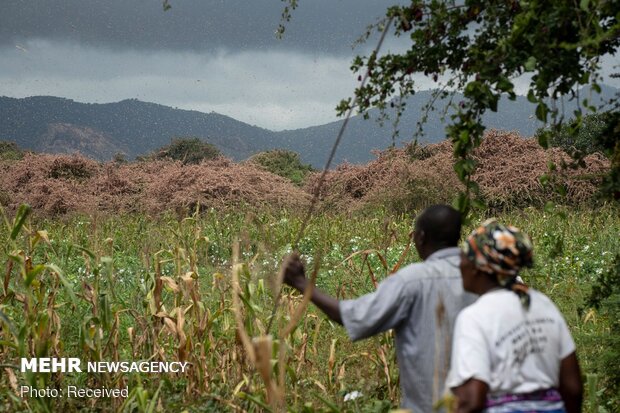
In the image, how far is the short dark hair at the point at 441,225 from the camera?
2682mm

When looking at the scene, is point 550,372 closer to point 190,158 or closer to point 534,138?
point 534,138

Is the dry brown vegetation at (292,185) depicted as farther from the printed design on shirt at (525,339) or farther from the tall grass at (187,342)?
the printed design on shirt at (525,339)

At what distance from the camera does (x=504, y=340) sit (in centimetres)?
217

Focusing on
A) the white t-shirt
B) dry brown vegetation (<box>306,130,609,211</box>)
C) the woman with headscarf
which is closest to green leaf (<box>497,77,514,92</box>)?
the woman with headscarf

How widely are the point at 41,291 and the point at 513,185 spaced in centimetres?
1426

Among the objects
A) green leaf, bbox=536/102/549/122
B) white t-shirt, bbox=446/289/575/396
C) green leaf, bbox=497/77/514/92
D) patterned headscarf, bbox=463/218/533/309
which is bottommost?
white t-shirt, bbox=446/289/575/396

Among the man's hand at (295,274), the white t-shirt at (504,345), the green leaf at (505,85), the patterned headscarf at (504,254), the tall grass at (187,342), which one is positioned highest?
the green leaf at (505,85)

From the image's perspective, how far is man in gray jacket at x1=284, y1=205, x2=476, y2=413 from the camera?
257cm

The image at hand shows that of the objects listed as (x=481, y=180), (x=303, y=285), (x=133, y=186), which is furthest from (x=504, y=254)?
(x=133, y=186)

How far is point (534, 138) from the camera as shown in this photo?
19.5 meters

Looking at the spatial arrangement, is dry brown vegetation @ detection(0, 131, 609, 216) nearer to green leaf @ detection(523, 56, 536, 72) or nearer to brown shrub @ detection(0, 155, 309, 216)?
brown shrub @ detection(0, 155, 309, 216)

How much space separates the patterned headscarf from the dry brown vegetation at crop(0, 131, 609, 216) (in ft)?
42.2

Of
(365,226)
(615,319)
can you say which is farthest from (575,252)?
(615,319)

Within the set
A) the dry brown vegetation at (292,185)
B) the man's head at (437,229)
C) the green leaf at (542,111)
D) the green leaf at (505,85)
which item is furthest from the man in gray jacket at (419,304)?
the dry brown vegetation at (292,185)
